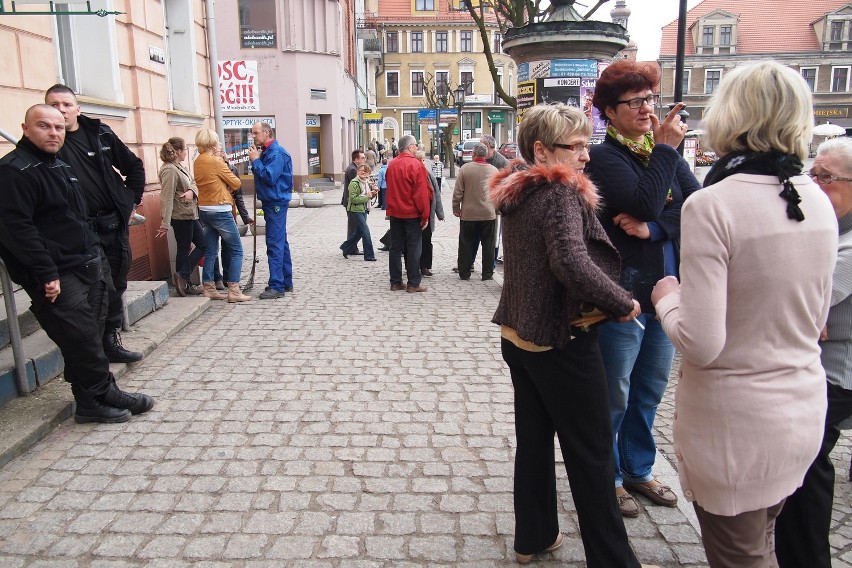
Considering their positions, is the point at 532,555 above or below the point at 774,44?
below

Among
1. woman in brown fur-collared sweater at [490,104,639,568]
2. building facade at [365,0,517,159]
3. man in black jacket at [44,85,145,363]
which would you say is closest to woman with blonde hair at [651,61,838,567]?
woman in brown fur-collared sweater at [490,104,639,568]

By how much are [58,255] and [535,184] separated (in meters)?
2.98

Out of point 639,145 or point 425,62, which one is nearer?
point 639,145

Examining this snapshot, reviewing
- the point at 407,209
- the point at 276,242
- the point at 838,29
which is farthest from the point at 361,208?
the point at 838,29

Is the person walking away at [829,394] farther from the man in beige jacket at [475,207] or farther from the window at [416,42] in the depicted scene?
the window at [416,42]

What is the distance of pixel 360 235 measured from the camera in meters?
11.4

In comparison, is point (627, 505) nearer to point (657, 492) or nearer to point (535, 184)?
point (657, 492)

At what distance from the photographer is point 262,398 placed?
4.89 metres

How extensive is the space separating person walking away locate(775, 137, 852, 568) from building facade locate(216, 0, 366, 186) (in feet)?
78.6

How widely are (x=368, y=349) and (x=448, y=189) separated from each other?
23.0m

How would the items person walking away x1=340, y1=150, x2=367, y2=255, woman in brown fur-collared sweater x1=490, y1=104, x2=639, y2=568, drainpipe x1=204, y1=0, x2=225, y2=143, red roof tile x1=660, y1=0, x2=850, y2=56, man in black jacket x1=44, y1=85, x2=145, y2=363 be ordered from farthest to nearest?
red roof tile x1=660, y1=0, x2=850, y2=56, person walking away x1=340, y1=150, x2=367, y2=255, drainpipe x1=204, y1=0, x2=225, y2=143, man in black jacket x1=44, y1=85, x2=145, y2=363, woman in brown fur-collared sweater x1=490, y1=104, x2=639, y2=568

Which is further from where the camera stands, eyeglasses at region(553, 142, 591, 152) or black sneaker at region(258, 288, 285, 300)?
black sneaker at region(258, 288, 285, 300)

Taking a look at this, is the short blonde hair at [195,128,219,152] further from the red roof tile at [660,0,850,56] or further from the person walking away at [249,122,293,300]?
the red roof tile at [660,0,850,56]

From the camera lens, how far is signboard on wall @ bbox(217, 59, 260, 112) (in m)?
11.7
